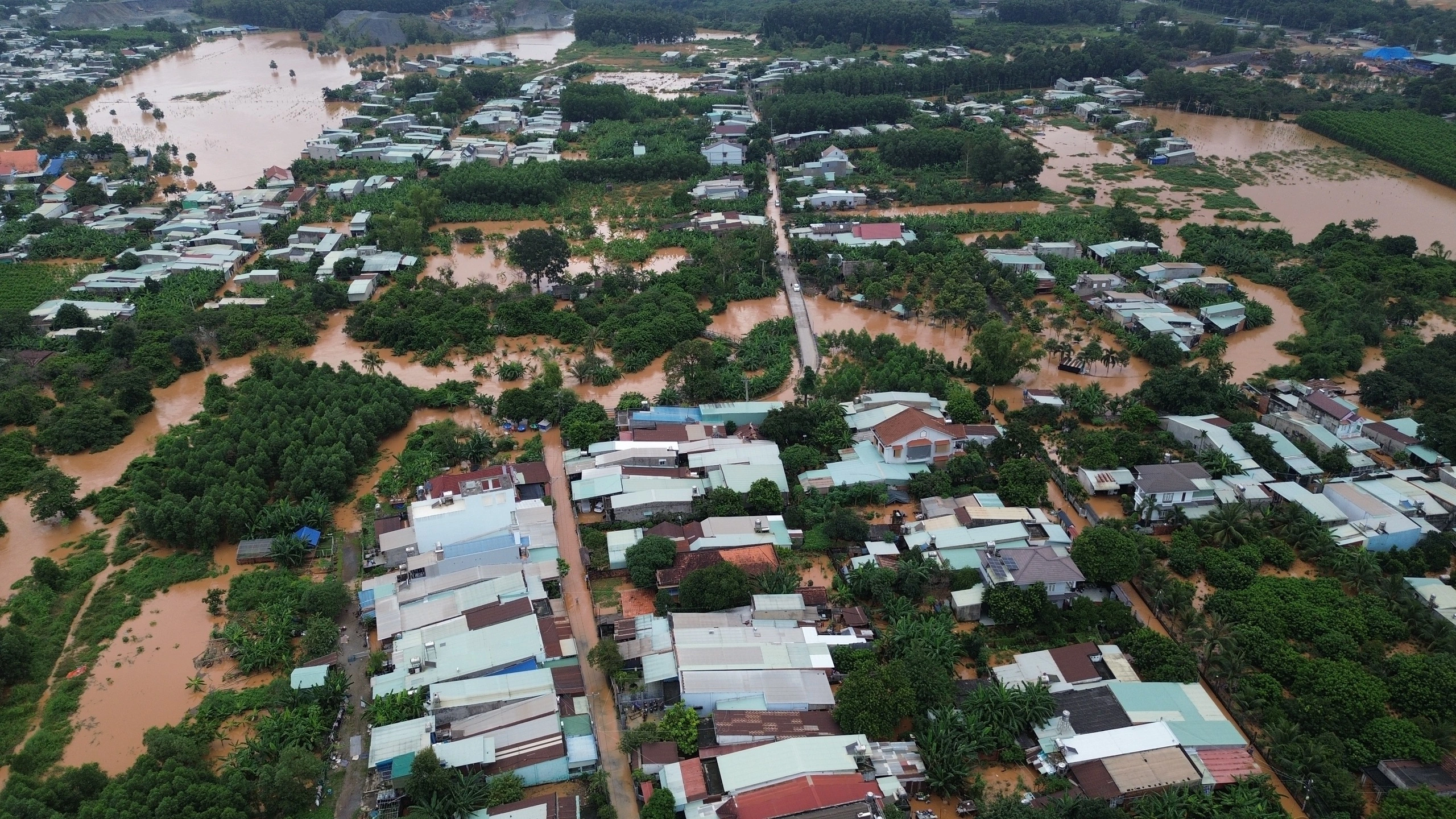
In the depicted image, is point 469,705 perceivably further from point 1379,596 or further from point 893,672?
point 1379,596

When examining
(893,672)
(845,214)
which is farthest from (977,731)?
(845,214)

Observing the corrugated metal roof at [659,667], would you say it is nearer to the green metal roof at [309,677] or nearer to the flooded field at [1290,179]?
the green metal roof at [309,677]

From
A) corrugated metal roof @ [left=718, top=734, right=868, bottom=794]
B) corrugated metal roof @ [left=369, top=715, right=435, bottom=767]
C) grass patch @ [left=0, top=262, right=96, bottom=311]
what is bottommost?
corrugated metal roof @ [left=718, top=734, right=868, bottom=794]

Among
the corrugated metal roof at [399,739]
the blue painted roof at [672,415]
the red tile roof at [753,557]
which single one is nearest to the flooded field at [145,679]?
the corrugated metal roof at [399,739]

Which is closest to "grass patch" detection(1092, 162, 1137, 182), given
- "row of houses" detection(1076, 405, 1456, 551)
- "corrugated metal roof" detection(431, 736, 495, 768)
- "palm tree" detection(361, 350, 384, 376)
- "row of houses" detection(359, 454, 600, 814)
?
"row of houses" detection(1076, 405, 1456, 551)

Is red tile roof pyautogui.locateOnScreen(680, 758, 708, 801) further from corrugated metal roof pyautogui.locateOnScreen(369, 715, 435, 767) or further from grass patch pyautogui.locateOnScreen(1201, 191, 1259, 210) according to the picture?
grass patch pyautogui.locateOnScreen(1201, 191, 1259, 210)

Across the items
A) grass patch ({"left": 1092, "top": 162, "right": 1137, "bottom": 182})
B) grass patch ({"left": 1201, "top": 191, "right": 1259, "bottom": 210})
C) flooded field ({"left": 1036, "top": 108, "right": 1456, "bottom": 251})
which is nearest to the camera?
flooded field ({"left": 1036, "top": 108, "right": 1456, "bottom": 251})

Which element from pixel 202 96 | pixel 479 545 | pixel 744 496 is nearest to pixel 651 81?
pixel 202 96

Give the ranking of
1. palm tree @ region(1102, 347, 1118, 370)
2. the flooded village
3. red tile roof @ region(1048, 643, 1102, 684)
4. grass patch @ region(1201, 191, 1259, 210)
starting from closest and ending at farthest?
1. the flooded village
2. red tile roof @ region(1048, 643, 1102, 684)
3. palm tree @ region(1102, 347, 1118, 370)
4. grass patch @ region(1201, 191, 1259, 210)

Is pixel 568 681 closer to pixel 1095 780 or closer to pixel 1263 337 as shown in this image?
pixel 1095 780
